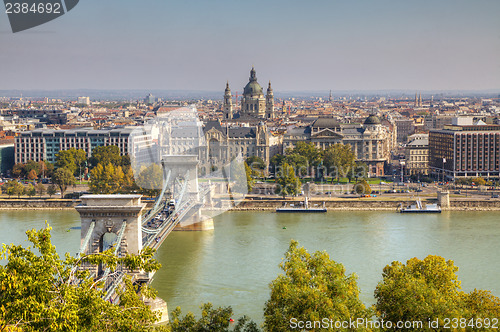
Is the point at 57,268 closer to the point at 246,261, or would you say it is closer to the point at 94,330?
the point at 94,330

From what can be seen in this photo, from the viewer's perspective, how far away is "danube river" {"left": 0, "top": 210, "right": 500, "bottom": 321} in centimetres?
1541

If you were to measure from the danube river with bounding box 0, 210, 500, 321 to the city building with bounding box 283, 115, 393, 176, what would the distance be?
13.6 m

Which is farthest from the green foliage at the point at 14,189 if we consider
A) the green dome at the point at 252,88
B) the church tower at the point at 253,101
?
the green dome at the point at 252,88

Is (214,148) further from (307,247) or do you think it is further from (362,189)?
(307,247)

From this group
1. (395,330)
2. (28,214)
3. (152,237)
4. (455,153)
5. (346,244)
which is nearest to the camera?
(395,330)

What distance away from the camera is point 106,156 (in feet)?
118

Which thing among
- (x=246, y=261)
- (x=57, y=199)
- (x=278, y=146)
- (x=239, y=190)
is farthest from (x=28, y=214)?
(x=278, y=146)

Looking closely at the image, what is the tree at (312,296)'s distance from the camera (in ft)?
30.2

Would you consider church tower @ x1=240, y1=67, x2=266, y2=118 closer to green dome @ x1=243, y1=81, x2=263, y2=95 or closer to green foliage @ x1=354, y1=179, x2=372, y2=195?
green dome @ x1=243, y1=81, x2=263, y2=95

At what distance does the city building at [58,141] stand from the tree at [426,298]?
30509 millimetres

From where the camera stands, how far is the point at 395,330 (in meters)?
9.44

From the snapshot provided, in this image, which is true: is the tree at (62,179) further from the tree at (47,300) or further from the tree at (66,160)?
the tree at (47,300)

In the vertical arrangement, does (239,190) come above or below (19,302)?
below

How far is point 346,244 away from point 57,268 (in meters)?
13.9
